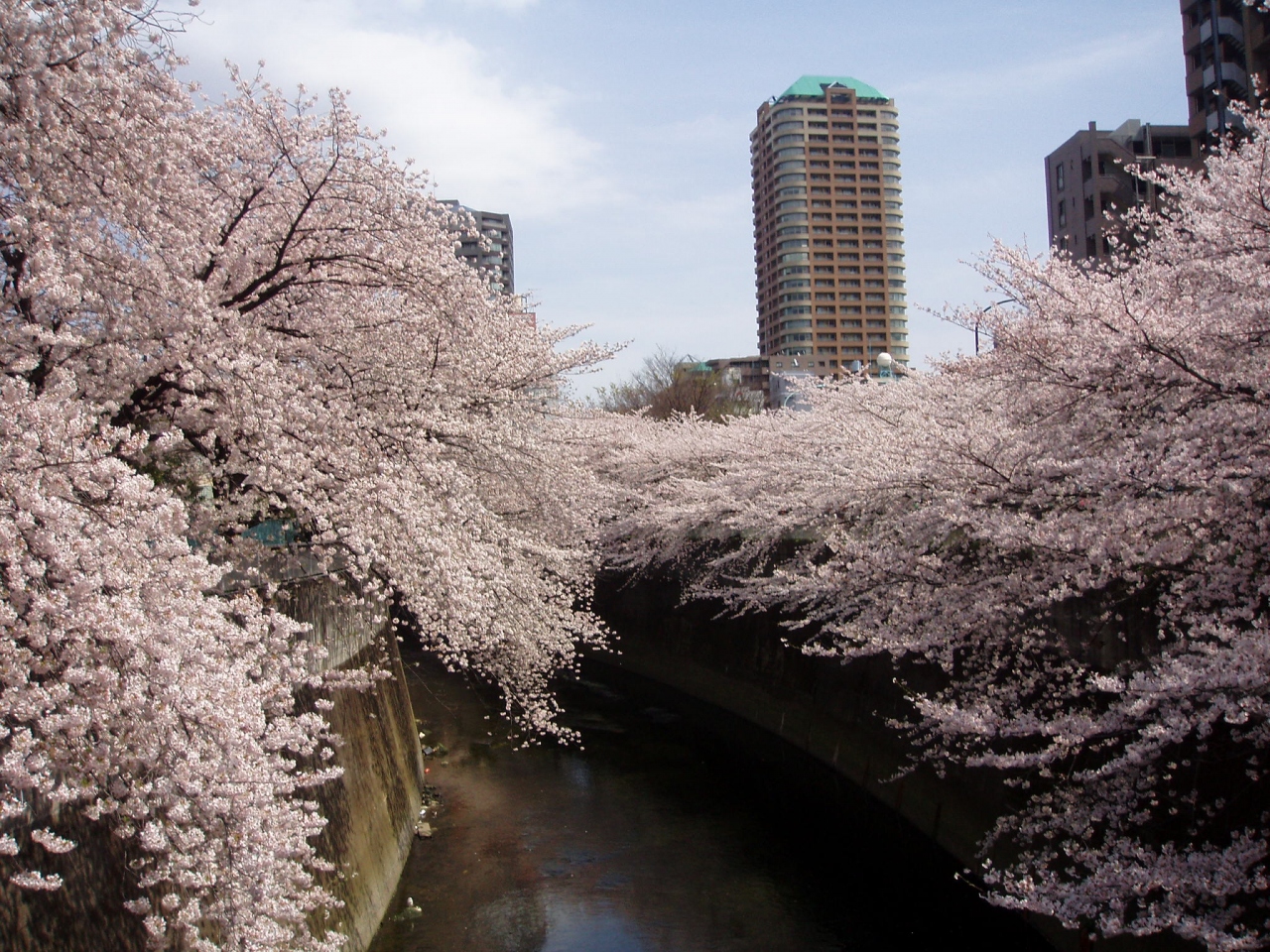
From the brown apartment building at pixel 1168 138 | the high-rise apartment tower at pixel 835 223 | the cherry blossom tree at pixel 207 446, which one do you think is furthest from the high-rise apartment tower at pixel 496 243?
the high-rise apartment tower at pixel 835 223

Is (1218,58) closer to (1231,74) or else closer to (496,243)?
(1231,74)

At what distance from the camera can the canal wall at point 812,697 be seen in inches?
470

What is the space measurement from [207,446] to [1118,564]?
6997 millimetres

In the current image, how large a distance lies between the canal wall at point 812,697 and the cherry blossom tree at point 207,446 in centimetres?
532

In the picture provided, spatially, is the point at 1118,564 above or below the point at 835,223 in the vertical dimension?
below

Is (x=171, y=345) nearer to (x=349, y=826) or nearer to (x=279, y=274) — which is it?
(x=279, y=274)

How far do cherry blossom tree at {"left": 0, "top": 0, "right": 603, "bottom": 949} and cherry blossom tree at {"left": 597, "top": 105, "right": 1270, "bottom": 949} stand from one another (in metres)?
4.40

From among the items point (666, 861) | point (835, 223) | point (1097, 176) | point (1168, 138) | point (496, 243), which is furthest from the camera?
point (835, 223)

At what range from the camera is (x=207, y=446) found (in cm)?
789

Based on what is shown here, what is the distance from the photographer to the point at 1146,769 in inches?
306

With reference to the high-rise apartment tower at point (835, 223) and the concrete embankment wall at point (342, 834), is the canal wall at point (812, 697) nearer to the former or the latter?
the concrete embankment wall at point (342, 834)

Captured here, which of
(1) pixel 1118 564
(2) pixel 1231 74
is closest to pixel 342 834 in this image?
(1) pixel 1118 564

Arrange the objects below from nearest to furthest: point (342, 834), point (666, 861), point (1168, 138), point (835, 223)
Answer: point (342, 834), point (666, 861), point (1168, 138), point (835, 223)

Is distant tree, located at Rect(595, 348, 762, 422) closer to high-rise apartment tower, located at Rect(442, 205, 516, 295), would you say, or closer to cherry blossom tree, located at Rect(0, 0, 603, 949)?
high-rise apartment tower, located at Rect(442, 205, 516, 295)
